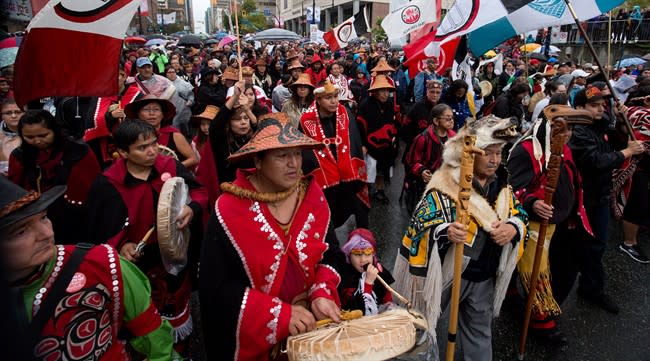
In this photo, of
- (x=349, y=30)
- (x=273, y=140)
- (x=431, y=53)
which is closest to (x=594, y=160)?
(x=431, y=53)

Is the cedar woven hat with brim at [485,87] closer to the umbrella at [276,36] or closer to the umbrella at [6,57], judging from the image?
the umbrella at [6,57]

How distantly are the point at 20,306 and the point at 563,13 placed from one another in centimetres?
577

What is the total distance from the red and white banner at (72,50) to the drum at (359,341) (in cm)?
258

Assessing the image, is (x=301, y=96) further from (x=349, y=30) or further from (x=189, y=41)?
(x=189, y=41)

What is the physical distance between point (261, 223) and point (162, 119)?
252 cm

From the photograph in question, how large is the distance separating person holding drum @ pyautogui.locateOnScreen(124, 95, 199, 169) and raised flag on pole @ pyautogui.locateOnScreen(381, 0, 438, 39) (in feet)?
15.4

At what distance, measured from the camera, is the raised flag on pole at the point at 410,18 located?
6969 mm


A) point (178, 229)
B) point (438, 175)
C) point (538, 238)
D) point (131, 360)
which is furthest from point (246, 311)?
point (538, 238)

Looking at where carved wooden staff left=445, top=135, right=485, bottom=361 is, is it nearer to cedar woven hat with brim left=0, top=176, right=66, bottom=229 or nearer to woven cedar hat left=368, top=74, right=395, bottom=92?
cedar woven hat with brim left=0, top=176, right=66, bottom=229

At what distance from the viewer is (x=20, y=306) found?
63 centimetres

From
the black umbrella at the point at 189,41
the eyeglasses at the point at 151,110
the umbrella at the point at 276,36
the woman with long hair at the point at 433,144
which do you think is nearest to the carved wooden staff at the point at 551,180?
the woman with long hair at the point at 433,144

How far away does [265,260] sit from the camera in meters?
2.17

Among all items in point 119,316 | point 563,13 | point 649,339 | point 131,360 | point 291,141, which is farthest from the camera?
point 563,13

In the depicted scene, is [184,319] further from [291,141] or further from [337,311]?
[291,141]
